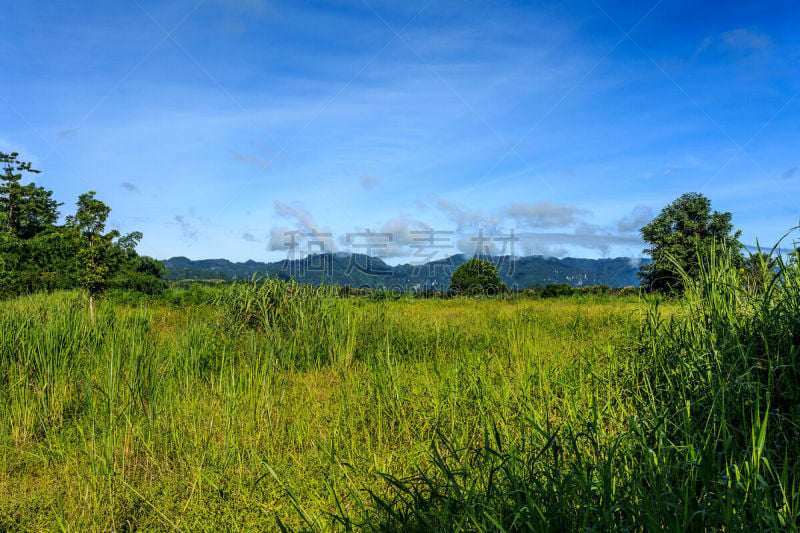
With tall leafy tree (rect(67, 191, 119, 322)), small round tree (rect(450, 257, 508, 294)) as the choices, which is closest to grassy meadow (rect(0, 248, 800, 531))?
tall leafy tree (rect(67, 191, 119, 322))

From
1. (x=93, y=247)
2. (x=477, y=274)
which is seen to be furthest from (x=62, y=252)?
(x=477, y=274)

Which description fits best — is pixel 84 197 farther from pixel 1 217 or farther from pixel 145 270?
pixel 1 217

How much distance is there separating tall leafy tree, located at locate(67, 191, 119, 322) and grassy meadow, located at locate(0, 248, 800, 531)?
6.32 m

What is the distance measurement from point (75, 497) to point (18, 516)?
0.31 meters

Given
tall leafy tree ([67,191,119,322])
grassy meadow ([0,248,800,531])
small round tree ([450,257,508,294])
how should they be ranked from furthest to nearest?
small round tree ([450,257,508,294])
tall leafy tree ([67,191,119,322])
grassy meadow ([0,248,800,531])

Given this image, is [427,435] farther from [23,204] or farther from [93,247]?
[23,204]

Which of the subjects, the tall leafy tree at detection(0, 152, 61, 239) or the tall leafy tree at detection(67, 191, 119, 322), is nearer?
the tall leafy tree at detection(67, 191, 119, 322)

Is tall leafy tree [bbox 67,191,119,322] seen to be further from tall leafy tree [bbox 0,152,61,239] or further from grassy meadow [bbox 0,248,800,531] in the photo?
tall leafy tree [bbox 0,152,61,239]

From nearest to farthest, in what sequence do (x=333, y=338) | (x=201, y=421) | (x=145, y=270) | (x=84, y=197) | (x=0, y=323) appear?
1. (x=201, y=421)
2. (x=0, y=323)
3. (x=333, y=338)
4. (x=84, y=197)
5. (x=145, y=270)

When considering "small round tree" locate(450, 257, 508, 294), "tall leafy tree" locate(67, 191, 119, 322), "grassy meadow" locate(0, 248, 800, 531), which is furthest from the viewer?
"small round tree" locate(450, 257, 508, 294)

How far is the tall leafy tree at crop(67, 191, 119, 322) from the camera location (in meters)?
11.0

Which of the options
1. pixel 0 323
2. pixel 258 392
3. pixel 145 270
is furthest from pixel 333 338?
pixel 145 270

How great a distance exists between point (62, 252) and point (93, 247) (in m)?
9.31

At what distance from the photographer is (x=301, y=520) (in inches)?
86.7
